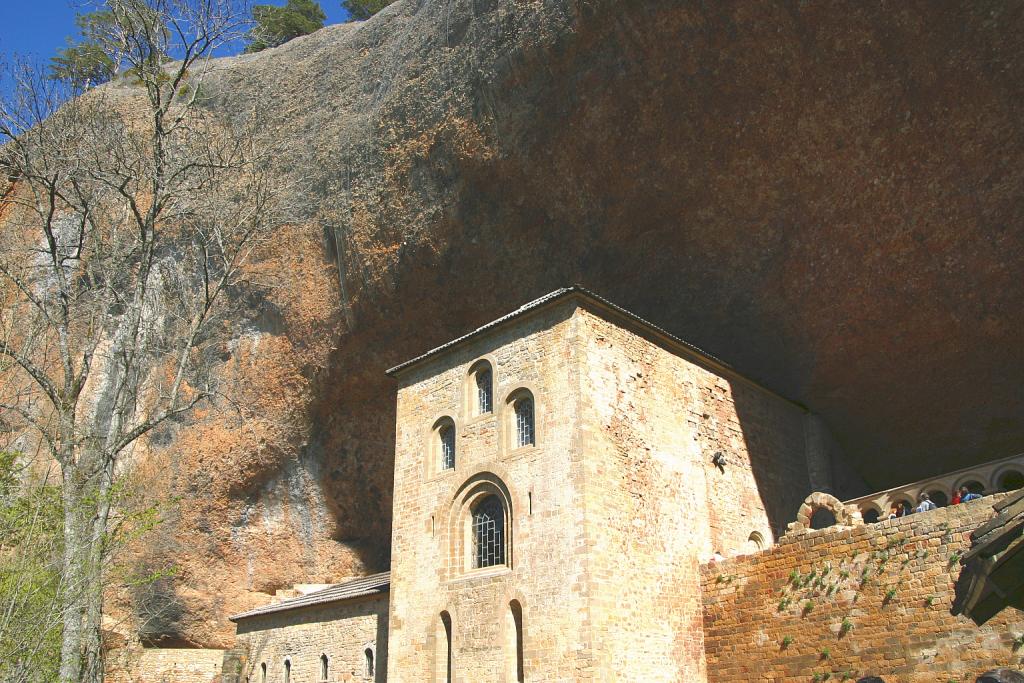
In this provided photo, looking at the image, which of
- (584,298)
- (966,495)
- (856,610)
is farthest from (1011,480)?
(584,298)

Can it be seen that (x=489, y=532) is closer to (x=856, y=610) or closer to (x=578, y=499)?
(x=578, y=499)

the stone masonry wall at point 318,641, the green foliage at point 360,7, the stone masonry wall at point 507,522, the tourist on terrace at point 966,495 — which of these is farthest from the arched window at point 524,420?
the green foliage at point 360,7

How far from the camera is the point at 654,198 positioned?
661 inches

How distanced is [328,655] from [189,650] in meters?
6.35

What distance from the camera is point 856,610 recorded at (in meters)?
12.8

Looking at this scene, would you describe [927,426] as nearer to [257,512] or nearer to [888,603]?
[888,603]

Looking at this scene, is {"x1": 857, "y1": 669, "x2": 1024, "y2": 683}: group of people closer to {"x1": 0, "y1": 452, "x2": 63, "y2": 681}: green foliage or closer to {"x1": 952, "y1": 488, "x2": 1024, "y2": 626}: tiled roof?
{"x1": 952, "y1": 488, "x2": 1024, "y2": 626}: tiled roof

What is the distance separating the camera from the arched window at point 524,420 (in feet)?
50.0

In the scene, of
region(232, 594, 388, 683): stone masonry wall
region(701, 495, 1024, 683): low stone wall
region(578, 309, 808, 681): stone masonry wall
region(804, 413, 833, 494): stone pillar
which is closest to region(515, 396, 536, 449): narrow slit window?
region(578, 309, 808, 681): stone masonry wall

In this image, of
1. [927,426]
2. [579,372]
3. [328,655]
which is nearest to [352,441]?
[328,655]

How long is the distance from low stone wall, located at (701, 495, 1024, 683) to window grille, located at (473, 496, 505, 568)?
368cm

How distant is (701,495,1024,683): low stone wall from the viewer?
1160cm

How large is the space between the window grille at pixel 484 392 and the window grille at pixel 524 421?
2.42ft

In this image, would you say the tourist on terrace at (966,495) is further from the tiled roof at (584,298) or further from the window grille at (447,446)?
the window grille at (447,446)
